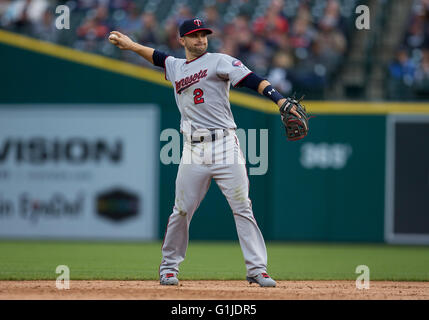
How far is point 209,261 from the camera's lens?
327 inches

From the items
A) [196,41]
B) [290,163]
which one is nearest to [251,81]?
[196,41]

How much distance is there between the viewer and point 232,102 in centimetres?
1109

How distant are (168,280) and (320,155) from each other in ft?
18.7

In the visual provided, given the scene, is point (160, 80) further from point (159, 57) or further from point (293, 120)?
point (293, 120)

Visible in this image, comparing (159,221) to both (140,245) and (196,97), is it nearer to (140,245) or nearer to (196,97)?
(140,245)

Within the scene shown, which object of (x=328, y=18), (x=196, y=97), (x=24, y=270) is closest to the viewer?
(x=196, y=97)

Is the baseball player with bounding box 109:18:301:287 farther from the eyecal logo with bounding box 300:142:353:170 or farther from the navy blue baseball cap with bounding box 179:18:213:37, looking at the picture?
the eyecal logo with bounding box 300:142:353:170

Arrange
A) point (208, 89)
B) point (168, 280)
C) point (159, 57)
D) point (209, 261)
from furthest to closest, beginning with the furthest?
1. point (209, 261)
2. point (159, 57)
3. point (168, 280)
4. point (208, 89)

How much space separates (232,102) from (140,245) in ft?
8.20

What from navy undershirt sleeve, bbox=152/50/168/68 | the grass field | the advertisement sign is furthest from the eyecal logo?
navy undershirt sleeve, bbox=152/50/168/68

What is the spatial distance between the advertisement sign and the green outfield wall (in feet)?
0.71

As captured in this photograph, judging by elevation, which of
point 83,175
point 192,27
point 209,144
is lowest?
point 83,175

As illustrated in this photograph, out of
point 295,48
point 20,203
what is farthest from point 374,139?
point 20,203

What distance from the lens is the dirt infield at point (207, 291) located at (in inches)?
201
